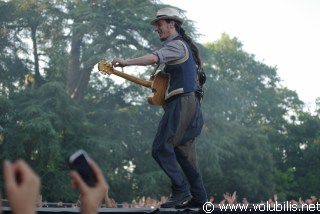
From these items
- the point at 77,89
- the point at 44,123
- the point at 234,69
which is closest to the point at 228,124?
the point at 77,89

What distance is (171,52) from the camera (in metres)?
4.53

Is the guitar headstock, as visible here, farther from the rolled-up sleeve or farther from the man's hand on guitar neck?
the rolled-up sleeve

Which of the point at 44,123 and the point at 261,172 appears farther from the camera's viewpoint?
the point at 261,172

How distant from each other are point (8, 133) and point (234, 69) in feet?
77.7

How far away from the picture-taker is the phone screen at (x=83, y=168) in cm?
122

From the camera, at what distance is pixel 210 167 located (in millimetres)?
29125

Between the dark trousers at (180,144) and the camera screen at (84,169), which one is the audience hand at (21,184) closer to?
the camera screen at (84,169)

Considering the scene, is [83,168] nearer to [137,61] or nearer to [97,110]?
[137,61]

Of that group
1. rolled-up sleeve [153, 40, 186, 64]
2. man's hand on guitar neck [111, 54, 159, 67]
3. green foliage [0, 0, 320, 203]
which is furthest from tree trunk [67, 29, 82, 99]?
man's hand on guitar neck [111, 54, 159, 67]

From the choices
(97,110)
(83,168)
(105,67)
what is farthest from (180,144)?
(97,110)

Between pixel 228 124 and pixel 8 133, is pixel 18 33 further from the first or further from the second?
pixel 228 124

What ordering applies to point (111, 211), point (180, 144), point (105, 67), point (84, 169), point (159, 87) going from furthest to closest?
point (159, 87), point (180, 144), point (105, 67), point (111, 211), point (84, 169)

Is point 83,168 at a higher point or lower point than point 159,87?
lower

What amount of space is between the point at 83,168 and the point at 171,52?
3334mm
